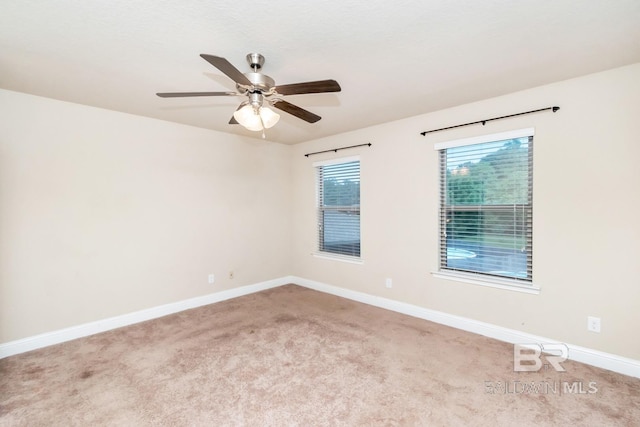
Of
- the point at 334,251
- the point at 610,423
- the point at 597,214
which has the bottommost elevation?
the point at 610,423

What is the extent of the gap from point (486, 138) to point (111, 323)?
→ 179 inches

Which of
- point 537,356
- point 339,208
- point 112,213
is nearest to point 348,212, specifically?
point 339,208

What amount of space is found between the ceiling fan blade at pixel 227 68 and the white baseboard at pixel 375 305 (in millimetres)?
3128

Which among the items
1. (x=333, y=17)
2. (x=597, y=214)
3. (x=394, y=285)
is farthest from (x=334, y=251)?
(x=333, y=17)

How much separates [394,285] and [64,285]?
3724 millimetres

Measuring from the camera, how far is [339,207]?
15.1ft

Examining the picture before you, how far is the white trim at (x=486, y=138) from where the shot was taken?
9.25ft

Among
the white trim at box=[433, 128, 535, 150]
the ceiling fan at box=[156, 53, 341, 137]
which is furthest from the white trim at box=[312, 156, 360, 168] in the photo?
the ceiling fan at box=[156, 53, 341, 137]

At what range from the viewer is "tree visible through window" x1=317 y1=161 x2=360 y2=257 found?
4.39 meters

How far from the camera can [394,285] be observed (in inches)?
152

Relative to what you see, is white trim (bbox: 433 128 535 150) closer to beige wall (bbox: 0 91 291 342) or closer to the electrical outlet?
the electrical outlet

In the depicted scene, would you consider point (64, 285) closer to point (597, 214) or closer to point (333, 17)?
point (333, 17)

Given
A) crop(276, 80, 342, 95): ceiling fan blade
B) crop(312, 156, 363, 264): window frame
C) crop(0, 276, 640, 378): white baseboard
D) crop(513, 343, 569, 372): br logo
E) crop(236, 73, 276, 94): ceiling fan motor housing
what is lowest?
crop(513, 343, 569, 372): br logo

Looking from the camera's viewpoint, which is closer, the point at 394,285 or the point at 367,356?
the point at 367,356
